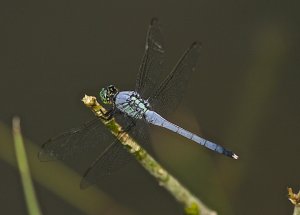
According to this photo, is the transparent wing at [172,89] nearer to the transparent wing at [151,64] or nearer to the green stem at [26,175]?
the transparent wing at [151,64]

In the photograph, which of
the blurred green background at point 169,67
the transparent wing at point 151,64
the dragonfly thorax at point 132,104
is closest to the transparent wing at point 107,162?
the dragonfly thorax at point 132,104

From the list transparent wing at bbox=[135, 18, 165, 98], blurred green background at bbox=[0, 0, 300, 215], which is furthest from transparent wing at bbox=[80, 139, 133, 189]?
blurred green background at bbox=[0, 0, 300, 215]

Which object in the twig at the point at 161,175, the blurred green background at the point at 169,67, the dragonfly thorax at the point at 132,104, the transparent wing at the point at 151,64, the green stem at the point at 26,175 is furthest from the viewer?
the blurred green background at the point at 169,67

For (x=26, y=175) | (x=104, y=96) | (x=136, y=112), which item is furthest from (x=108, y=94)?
(x=26, y=175)

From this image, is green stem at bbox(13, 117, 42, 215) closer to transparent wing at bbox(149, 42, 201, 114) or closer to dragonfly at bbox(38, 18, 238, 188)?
dragonfly at bbox(38, 18, 238, 188)

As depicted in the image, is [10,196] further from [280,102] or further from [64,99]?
[280,102]

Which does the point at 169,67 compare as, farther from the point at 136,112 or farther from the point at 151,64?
the point at 136,112
